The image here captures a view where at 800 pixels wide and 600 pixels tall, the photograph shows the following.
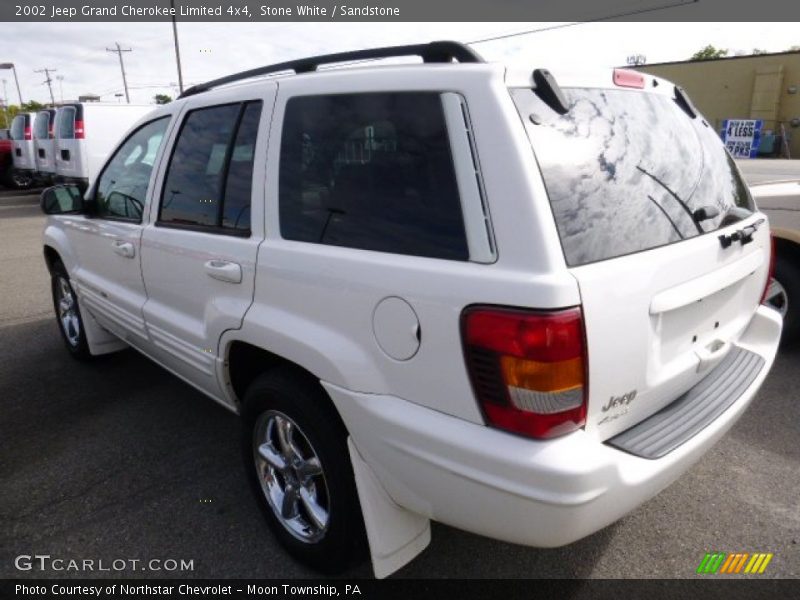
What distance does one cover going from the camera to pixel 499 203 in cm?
163

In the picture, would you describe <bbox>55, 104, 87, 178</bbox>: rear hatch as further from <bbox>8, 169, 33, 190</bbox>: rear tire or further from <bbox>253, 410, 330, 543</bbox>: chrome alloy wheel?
<bbox>253, 410, 330, 543</bbox>: chrome alloy wheel

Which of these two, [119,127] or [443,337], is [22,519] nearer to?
[443,337]

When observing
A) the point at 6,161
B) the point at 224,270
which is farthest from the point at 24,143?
the point at 224,270

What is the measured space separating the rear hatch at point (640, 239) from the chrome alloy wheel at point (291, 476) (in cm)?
113

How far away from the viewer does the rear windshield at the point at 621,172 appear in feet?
5.56

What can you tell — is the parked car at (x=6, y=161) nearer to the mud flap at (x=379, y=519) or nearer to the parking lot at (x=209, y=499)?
the parking lot at (x=209, y=499)

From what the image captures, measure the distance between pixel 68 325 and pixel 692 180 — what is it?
4.53 m

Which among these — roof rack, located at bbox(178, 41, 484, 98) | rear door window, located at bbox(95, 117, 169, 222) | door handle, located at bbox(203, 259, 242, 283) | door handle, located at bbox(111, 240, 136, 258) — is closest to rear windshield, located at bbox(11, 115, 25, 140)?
rear door window, located at bbox(95, 117, 169, 222)

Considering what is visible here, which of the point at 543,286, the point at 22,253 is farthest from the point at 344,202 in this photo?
the point at 22,253

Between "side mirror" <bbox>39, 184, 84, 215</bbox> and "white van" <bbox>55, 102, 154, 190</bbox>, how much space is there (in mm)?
10401

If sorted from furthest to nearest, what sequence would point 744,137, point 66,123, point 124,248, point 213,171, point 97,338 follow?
point 744,137 < point 66,123 < point 97,338 < point 124,248 < point 213,171

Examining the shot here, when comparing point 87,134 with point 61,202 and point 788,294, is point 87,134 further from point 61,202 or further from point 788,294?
point 788,294

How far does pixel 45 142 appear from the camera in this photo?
1534 centimetres

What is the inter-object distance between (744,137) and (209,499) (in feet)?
103
